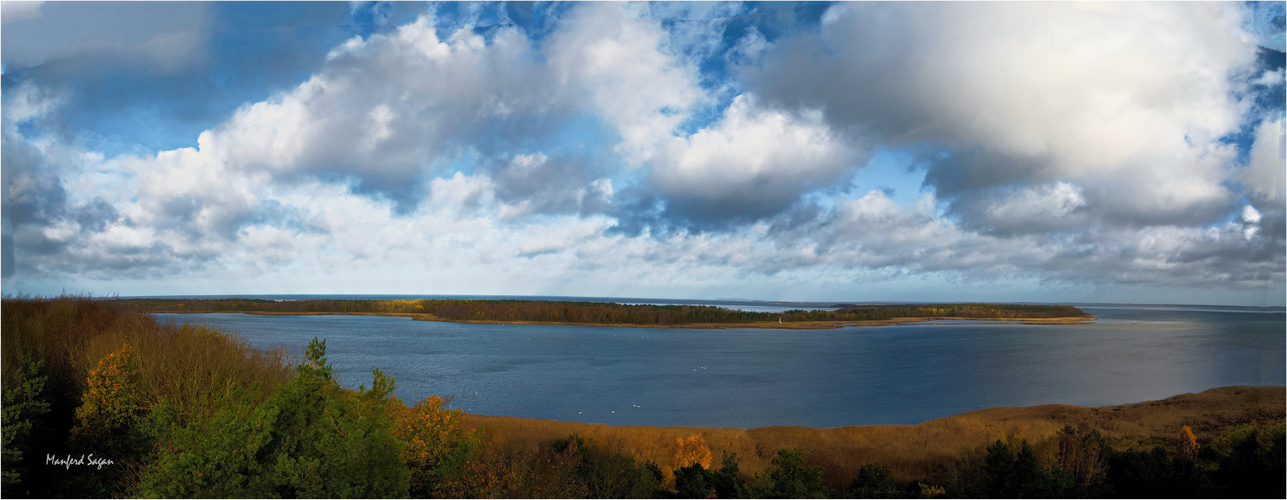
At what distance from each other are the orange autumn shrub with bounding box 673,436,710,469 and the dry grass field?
34cm

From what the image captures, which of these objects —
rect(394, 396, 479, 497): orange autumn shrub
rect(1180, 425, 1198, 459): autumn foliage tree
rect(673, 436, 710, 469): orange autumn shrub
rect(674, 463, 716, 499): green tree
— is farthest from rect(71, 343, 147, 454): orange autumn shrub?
rect(1180, 425, 1198, 459): autumn foliage tree

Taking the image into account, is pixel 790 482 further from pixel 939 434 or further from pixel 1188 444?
pixel 1188 444

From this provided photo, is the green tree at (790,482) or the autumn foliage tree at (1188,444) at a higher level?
the autumn foliage tree at (1188,444)

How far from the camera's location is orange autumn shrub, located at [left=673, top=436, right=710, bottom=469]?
24.9 ft

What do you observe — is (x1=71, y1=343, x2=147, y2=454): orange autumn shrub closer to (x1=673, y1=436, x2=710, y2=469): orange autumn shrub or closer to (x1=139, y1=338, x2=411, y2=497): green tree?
(x1=139, y1=338, x2=411, y2=497): green tree

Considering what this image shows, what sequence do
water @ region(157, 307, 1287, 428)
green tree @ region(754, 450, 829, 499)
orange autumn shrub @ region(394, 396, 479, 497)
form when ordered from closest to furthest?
1. orange autumn shrub @ region(394, 396, 479, 497)
2. green tree @ region(754, 450, 829, 499)
3. water @ region(157, 307, 1287, 428)

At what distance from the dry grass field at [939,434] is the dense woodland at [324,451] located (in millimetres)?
293

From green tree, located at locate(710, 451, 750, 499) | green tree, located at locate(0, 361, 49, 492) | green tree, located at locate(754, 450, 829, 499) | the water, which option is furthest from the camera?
the water

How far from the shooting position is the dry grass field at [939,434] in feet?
22.2

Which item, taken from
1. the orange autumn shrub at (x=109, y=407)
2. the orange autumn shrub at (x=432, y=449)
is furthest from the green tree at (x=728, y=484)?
the orange autumn shrub at (x=109, y=407)

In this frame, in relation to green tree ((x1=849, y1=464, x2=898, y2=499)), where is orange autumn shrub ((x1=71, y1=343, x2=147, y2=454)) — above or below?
above

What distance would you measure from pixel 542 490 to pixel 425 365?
36.4ft

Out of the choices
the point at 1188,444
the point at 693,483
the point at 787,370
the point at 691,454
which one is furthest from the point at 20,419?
the point at 787,370

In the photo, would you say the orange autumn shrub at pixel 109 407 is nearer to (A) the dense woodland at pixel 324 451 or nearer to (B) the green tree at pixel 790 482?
(A) the dense woodland at pixel 324 451
